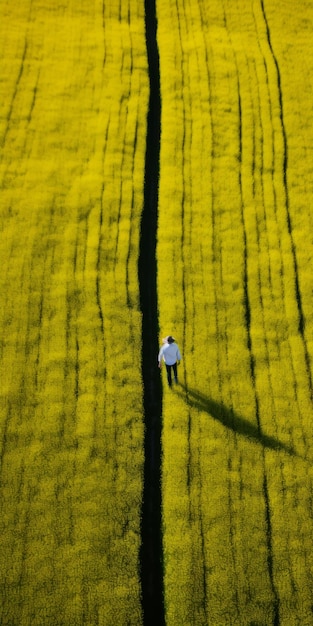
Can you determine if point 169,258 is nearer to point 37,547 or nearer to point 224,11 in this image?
point 37,547

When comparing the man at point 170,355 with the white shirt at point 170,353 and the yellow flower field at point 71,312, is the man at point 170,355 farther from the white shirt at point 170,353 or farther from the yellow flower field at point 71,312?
the yellow flower field at point 71,312

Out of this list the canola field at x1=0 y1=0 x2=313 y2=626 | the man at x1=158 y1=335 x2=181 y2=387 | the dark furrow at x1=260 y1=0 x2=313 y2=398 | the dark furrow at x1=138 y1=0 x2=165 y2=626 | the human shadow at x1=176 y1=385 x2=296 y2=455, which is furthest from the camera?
the dark furrow at x1=260 y1=0 x2=313 y2=398

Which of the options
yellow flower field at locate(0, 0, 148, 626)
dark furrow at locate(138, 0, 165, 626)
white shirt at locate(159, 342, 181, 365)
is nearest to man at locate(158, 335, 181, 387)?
white shirt at locate(159, 342, 181, 365)

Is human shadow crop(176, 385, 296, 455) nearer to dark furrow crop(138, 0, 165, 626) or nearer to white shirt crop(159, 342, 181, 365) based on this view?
dark furrow crop(138, 0, 165, 626)

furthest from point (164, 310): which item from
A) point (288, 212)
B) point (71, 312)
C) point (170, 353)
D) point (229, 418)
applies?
point (288, 212)

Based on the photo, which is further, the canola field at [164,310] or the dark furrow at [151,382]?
the canola field at [164,310]

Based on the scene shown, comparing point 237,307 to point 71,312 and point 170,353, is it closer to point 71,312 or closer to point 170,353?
point 170,353

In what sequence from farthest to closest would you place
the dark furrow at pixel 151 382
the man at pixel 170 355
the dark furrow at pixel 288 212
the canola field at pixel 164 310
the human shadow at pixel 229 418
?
the dark furrow at pixel 288 212, the human shadow at pixel 229 418, the man at pixel 170 355, the canola field at pixel 164 310, the dark furrow at pixel 151 382

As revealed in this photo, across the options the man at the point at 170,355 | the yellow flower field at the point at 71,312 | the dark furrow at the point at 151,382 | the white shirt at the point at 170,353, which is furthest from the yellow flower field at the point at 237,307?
the yellow flower field at the point at 71,312
